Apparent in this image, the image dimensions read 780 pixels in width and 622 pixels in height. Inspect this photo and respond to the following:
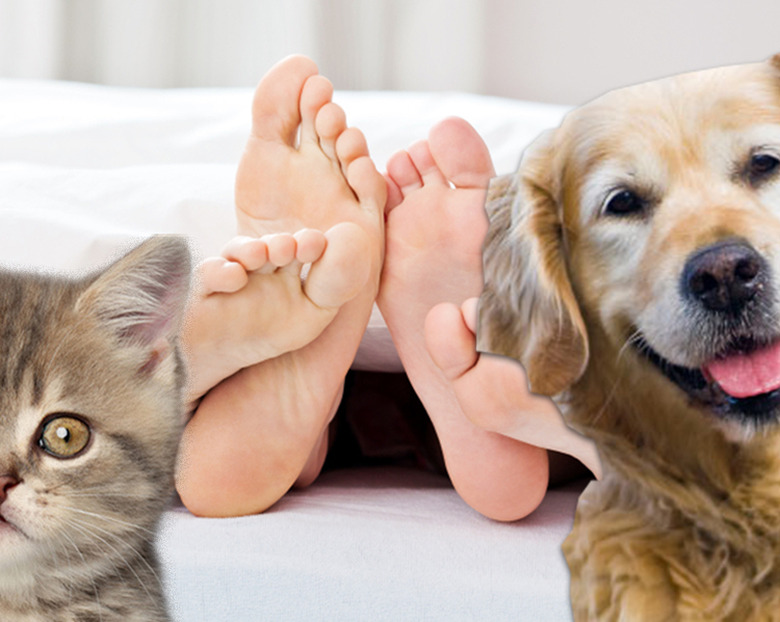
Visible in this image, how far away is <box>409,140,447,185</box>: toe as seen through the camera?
2.06 feet

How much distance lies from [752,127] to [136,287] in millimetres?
240

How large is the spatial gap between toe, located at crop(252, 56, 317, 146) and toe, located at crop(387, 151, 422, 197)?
88mm

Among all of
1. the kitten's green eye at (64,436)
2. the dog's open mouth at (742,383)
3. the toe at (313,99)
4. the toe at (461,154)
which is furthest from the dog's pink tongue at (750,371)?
the toe at (313,99)

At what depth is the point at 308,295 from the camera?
23.3 inches

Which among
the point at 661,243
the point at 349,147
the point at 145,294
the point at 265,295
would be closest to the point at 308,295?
the point at 265,295

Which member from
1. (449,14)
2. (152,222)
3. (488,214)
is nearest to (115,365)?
(488,214)

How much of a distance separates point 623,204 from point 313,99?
0.41m

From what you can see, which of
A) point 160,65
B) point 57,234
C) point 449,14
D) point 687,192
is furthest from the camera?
point 160,65

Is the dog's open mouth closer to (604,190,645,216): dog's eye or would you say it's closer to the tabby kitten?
(604,190,645,216): dog's eye

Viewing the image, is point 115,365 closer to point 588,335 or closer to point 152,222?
point 588,335

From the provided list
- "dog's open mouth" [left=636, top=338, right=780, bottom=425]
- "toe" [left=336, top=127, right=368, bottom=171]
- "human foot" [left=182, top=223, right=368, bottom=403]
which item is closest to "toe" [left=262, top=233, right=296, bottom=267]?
"human foot" [left=182, top=223, right=368, bottom=403]

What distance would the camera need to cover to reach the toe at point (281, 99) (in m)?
0.66

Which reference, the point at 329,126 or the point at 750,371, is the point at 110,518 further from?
the point at 329,126

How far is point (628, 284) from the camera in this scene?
29 cm
